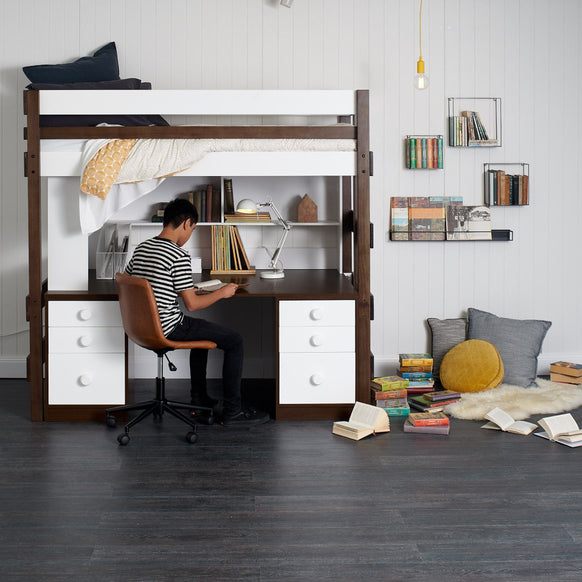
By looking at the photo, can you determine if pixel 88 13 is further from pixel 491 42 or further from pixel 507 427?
pixel 507 427

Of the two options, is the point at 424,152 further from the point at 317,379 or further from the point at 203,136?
the point at 317,379

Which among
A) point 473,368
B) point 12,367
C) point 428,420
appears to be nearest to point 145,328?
point 428,420

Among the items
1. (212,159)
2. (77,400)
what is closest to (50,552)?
(77,400)

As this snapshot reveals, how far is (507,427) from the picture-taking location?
12.7 feet

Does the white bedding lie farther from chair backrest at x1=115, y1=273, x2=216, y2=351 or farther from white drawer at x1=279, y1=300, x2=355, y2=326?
white drawer at x1=279, y1=300, x2=355, y2=326

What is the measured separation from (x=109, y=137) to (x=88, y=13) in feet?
4.40

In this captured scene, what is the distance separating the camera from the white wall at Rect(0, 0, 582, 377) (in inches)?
193

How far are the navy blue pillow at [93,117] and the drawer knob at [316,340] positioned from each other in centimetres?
145

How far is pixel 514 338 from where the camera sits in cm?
492

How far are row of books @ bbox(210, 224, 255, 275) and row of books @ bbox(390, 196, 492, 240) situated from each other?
100 centimetres

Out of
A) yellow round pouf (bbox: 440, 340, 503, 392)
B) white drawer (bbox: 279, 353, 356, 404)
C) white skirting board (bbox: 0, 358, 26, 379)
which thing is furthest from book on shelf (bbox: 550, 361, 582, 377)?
white skirting board (bbox: 0, 358, 26, 379)

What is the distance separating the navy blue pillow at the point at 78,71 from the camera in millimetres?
4395

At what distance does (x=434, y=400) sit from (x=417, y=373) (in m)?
0.36

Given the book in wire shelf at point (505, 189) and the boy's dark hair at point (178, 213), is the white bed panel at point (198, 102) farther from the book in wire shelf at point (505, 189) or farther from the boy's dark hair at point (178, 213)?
the book in wire shelf at point (505, 189)
